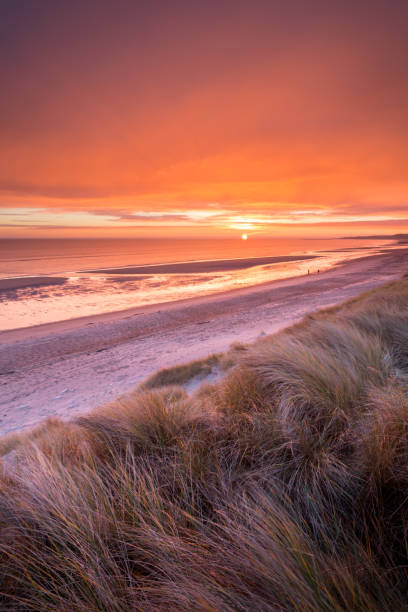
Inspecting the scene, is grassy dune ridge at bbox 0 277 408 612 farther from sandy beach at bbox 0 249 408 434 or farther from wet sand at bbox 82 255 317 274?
wet sand at bbox 82 255 317 274

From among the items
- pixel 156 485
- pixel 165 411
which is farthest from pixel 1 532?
pixel 165 411

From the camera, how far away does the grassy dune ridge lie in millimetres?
1425

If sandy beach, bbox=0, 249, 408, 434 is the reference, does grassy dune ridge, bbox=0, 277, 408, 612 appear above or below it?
above

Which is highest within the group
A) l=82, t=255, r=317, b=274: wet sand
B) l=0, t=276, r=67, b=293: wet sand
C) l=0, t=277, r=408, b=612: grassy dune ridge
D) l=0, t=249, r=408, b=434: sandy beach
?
l=82, t=255, r=317, b=274: wet sand

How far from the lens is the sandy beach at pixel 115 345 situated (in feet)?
27.9

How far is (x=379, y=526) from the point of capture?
1.72 metres

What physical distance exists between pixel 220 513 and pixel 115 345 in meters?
12.1

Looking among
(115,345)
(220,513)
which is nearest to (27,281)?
(115,345)

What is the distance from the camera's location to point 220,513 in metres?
1.83

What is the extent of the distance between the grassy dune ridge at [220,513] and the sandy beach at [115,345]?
10.7ft

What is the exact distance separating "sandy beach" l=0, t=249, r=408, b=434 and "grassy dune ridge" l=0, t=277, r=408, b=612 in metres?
3.27

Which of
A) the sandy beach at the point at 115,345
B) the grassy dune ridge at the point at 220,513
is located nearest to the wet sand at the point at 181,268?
the sandy beach at the point at 115,345

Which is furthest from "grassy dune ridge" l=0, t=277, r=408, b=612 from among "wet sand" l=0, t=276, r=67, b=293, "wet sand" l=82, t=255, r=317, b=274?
"wet sand" l=82, t=255, r=317, b=274

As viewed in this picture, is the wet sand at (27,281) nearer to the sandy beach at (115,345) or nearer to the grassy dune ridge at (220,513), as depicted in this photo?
the sandy beach at (115,345)
